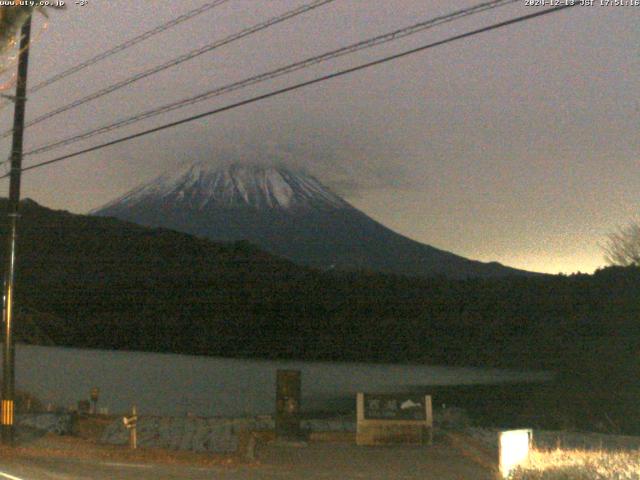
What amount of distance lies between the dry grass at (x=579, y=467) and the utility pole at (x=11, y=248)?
1029cm

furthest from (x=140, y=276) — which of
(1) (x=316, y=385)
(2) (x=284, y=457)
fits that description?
(2) (x=284, y=457)

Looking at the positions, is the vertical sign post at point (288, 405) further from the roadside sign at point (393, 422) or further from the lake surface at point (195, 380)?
the lake surface at point (195, 380)

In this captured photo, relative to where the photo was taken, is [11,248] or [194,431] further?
[194,431]

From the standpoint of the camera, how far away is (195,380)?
5197cm

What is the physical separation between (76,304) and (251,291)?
20.0 meters

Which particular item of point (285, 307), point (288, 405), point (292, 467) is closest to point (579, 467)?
point (292, 467)

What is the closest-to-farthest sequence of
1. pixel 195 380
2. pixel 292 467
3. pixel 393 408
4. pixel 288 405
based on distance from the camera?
pixel 292 467 < pixel 288 405 < pixel 393 408 < pixel 195 380

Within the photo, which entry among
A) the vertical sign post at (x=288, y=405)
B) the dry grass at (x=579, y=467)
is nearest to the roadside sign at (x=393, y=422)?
the vertical sign post at (x=288, y=405)

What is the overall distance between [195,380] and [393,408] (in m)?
36.0

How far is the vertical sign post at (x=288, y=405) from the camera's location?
16953 mm

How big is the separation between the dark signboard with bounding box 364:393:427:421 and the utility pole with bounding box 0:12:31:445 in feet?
23.2

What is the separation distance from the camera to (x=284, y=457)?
49.3 ft

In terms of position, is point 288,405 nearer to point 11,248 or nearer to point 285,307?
point 11,248

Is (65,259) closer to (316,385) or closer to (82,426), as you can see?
(316,385)
